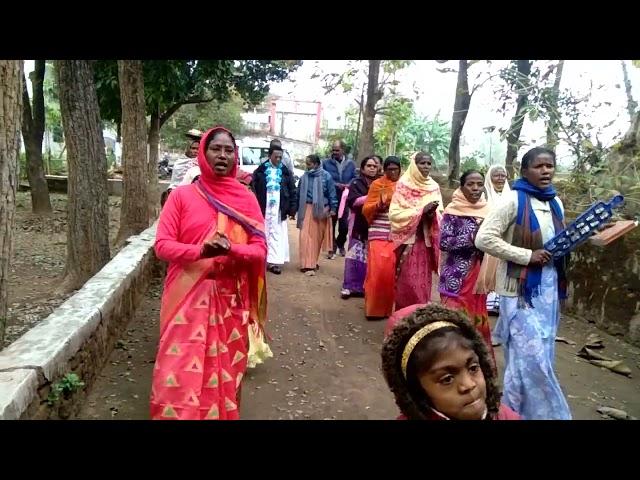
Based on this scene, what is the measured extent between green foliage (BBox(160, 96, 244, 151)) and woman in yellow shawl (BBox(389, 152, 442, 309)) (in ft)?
68.5

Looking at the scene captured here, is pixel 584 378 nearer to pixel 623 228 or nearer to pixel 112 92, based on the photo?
pixel 623 228

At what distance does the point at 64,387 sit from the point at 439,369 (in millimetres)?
2302

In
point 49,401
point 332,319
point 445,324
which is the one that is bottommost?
point 332,319

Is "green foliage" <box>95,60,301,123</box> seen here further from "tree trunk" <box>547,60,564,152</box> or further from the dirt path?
"tree trunk" <box>547,60,564,152</box>

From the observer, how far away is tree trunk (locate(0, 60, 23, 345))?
2.71 m

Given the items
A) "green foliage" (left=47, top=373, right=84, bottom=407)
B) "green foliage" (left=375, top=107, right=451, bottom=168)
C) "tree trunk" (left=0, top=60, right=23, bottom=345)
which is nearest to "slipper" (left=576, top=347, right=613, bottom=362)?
"green foliage" (left=47, top=373, right=84, bottom=407)

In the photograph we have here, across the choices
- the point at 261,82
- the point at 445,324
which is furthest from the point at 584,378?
the point at 261,82

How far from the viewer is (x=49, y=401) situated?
2.88 meters

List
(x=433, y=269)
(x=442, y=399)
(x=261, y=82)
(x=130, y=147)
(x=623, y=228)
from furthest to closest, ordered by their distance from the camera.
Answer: (x=261, y=82)
(x=130, y=147)
(x=433, y=269)
(x=623, y=228)
(x=442, y=399)

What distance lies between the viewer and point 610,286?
5.93 metres

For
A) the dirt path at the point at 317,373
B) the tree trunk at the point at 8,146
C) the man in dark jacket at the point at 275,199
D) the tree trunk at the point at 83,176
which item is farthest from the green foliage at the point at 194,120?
the tree trunk at the point at 8,146

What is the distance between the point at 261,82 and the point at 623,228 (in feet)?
45.9

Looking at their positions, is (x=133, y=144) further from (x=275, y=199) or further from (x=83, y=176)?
(x=275, y=199)

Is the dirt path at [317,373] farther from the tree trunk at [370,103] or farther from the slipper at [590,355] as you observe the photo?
the tree trunk at [370,103]
